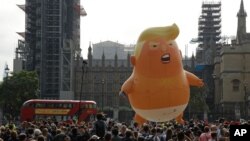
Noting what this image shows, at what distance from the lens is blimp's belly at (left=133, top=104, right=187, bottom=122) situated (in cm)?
2605

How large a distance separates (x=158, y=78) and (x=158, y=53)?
1.13 metres

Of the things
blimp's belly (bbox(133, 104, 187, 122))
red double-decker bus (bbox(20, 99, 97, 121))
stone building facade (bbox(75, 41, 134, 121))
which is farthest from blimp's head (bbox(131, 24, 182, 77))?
stone building facade (bbox(75, 41, 134, 121))

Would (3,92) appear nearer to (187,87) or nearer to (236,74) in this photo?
(236,74)

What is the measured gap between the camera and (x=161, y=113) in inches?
1027

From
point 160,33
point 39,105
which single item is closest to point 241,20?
point 39,105

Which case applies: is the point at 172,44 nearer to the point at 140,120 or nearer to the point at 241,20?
the point at 140,120

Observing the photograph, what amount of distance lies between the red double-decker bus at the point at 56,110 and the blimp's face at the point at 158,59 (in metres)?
23.9

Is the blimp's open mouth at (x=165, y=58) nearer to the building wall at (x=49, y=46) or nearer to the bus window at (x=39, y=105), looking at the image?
the bus window at (x=39, y=105)

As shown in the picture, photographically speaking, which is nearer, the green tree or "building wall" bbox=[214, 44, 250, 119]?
the green tree

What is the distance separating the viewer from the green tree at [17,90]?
76269mm

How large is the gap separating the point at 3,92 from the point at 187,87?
53736 mm

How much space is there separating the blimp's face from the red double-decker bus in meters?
23.9

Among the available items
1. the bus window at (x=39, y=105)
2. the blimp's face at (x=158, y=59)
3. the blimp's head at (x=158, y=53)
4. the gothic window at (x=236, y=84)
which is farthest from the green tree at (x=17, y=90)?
the blimp's face at (x=158, y=59)

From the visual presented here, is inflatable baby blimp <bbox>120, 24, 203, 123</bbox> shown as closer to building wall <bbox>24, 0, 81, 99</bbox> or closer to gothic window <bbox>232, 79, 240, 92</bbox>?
building wall <bbox>24, 0, 81, 99</bbox>
